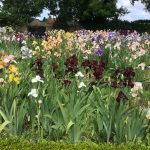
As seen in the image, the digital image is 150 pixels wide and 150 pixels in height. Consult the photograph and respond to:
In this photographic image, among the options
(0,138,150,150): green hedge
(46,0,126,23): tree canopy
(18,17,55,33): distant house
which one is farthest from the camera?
(18,17,55,33): distant house

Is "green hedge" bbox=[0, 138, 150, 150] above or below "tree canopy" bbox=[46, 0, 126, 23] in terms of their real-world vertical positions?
below

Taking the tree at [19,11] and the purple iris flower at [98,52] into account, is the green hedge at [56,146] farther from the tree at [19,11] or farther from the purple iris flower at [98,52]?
the tree at [19,11]

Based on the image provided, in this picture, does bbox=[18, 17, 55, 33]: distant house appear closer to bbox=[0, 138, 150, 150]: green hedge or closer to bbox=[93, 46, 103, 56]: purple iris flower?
bbox=[93, 46, 103, 56]: purple iris flower

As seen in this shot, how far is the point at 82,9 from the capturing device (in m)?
37.9

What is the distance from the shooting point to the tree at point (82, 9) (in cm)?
3691

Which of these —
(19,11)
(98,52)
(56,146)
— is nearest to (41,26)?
(19,11)

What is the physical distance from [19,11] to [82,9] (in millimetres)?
4841

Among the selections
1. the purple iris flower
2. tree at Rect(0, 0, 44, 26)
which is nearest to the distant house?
tree at Rect(0, 0, 44, 26)

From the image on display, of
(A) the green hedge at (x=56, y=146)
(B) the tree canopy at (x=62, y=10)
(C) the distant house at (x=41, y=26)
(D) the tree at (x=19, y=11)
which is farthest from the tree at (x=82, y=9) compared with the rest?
(A) the green hedge at (x=56, y=146)

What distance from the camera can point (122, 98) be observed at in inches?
234

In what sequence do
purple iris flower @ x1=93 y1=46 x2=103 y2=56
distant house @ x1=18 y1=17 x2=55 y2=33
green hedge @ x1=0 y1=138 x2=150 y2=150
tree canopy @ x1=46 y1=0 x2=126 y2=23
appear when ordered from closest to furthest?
green hedge @ x1=0 y1=138 x2=150 y2=150 < purple iris flower @ x1=93 y1=46 x2=103 y2=56 < tree canopy @ x1=46 y1=0 x2=126 y2=23 < distant house @ x1=18 y1=17 x2=55 y2=33

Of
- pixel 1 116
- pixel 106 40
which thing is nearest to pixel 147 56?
pixel 106 40

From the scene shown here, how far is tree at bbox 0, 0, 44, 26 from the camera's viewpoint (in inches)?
1463

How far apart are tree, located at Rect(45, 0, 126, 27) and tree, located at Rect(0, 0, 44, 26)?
3.55 feet
